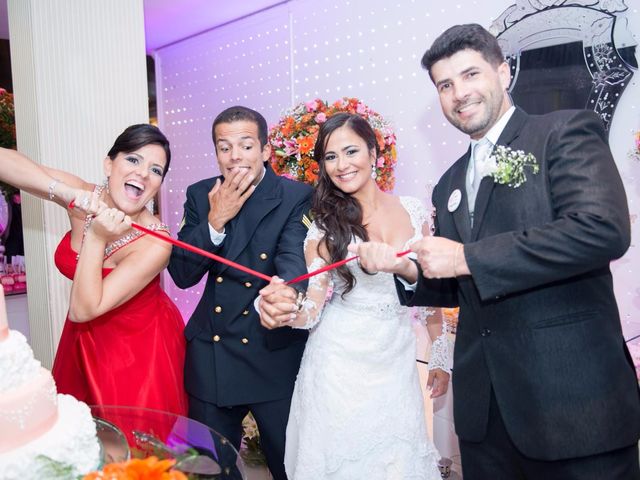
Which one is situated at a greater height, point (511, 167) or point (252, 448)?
point (511, 167)

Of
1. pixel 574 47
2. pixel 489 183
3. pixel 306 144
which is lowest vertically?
pixel 489 183

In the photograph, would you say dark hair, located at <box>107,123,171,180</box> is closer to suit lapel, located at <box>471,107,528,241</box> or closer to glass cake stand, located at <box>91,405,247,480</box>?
glass cake stand, located at <box>91,405,247,480</box>

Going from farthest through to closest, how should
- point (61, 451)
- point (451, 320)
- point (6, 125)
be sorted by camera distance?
point (6, 125), point (451, 320), point (61, 451)

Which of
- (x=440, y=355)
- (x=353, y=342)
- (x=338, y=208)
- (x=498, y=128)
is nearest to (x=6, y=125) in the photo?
(x=338, y=208)

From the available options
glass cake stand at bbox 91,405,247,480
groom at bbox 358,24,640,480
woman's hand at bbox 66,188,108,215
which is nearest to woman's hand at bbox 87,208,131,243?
woman's hand at bbox 66,188,108,215

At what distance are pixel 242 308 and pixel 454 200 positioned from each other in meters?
1.06

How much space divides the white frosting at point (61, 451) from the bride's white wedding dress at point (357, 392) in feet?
3.87

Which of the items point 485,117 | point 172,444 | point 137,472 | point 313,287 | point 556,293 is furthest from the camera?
point 313,287

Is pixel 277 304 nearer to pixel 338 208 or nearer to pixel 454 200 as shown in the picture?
pixel 338 208

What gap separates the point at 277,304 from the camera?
2.08 meters

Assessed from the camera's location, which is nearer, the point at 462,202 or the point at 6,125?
the point at 462,202

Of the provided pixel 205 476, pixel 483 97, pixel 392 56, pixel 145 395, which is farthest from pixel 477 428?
pixel 392 56

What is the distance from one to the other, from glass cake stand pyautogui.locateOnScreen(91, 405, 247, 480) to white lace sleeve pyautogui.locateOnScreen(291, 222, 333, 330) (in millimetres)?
795

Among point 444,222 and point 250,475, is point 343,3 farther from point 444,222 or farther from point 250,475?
point 250,475
